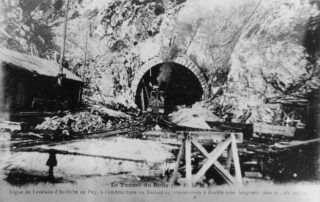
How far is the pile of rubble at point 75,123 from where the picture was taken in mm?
5465

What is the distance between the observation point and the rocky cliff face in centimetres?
566

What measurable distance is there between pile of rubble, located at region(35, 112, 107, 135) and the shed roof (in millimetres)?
847

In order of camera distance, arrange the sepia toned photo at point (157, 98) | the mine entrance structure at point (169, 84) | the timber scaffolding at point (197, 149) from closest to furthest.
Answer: the timber scaffolding at point (197, 149) → the sepia toned photo at point (157, 98) → the mine entrance structure at point (169, 84)

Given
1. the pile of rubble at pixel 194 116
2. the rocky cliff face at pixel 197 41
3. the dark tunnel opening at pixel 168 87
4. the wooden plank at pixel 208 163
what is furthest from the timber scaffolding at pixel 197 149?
the rocky cliff face at pixel 197 41

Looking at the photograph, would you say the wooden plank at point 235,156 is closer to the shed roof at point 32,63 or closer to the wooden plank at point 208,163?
the wooden plank at point 208,163

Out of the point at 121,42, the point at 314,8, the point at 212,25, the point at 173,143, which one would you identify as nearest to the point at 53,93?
the point at 121,42

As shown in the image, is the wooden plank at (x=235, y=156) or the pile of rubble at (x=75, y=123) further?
the pile of rubble at (x=75, y=123)

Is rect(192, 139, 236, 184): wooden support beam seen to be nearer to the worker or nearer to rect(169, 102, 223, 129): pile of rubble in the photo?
rect(169, 102, 223, 129): pile of rubble

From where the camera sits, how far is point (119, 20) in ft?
19.7

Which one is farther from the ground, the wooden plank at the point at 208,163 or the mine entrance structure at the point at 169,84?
the mine entrance structure at the point at 169,84

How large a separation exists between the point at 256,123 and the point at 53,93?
435 cm

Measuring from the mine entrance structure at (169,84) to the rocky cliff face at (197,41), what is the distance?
7.1 inches

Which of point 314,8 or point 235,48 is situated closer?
point 314,8

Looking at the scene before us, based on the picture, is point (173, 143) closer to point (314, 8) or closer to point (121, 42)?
point (121, 42)
